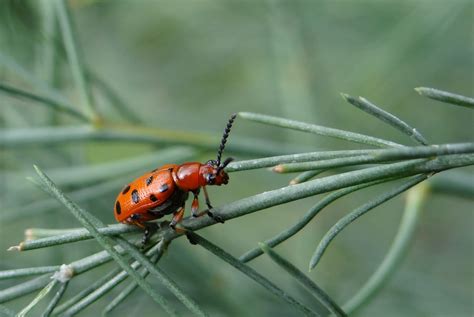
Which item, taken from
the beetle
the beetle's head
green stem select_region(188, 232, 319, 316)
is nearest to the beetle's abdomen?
the beetle

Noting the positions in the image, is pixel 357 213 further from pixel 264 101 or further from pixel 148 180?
pixel 264 101

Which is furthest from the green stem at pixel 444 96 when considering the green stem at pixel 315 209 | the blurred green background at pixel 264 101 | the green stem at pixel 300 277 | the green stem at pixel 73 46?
the blurred green background at pixel 264 101

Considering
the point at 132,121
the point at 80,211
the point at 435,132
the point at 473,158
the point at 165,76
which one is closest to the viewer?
the point at 473,158

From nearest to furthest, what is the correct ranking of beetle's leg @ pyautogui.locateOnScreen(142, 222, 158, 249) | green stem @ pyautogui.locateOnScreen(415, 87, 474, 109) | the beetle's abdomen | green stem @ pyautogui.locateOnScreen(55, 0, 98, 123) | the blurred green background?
green stem @ pyautogui.locateOnScreen(415, 87, 474, 109) → beetle's leg @ pyautogui.locateOnScreen(142, 222, 158, 249) → the beetle's abdomen → green stem @ pyautogui.locateOnScreen(55, 0, 98, 123) → the blurred green background

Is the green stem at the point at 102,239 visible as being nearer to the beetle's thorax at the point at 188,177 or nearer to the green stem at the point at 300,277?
the green stem at the point at 300,277

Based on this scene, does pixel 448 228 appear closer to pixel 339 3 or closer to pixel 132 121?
pixel 339 3

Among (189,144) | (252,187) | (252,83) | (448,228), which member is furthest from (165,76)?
(189,144)

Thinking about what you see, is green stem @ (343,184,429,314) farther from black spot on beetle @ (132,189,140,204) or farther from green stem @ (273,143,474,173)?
green stem @ (273,143,474,173)
